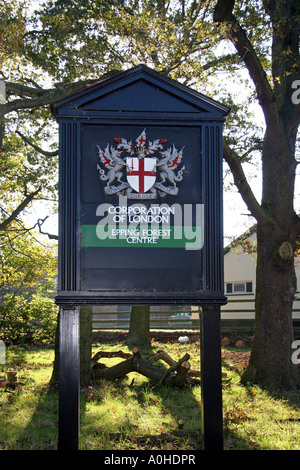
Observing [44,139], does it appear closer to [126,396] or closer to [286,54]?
[286,54]

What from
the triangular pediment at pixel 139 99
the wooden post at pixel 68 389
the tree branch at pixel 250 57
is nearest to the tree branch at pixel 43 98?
the tree branch at pixel 250 57

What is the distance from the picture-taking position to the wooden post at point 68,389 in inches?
182

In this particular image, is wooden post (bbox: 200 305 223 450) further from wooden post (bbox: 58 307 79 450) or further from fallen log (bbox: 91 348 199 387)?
fallen log (bbox: 91 348 199 387)

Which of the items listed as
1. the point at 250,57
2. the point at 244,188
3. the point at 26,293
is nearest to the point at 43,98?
the point at 250,57

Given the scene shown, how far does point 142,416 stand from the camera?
7492 millimetres

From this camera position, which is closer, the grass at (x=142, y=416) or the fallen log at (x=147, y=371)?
the grass at (x=142, y=416)

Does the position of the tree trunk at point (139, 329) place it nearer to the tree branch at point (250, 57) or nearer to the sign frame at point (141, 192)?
the tree branch at point (250, 57)

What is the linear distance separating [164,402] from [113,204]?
484 centimetres

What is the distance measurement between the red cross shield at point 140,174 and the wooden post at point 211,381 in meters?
1.39

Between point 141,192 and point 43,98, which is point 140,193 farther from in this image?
point 43,98

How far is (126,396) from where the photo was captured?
8.77m

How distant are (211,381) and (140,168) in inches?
89.7

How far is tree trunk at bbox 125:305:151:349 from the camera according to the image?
1655cm
